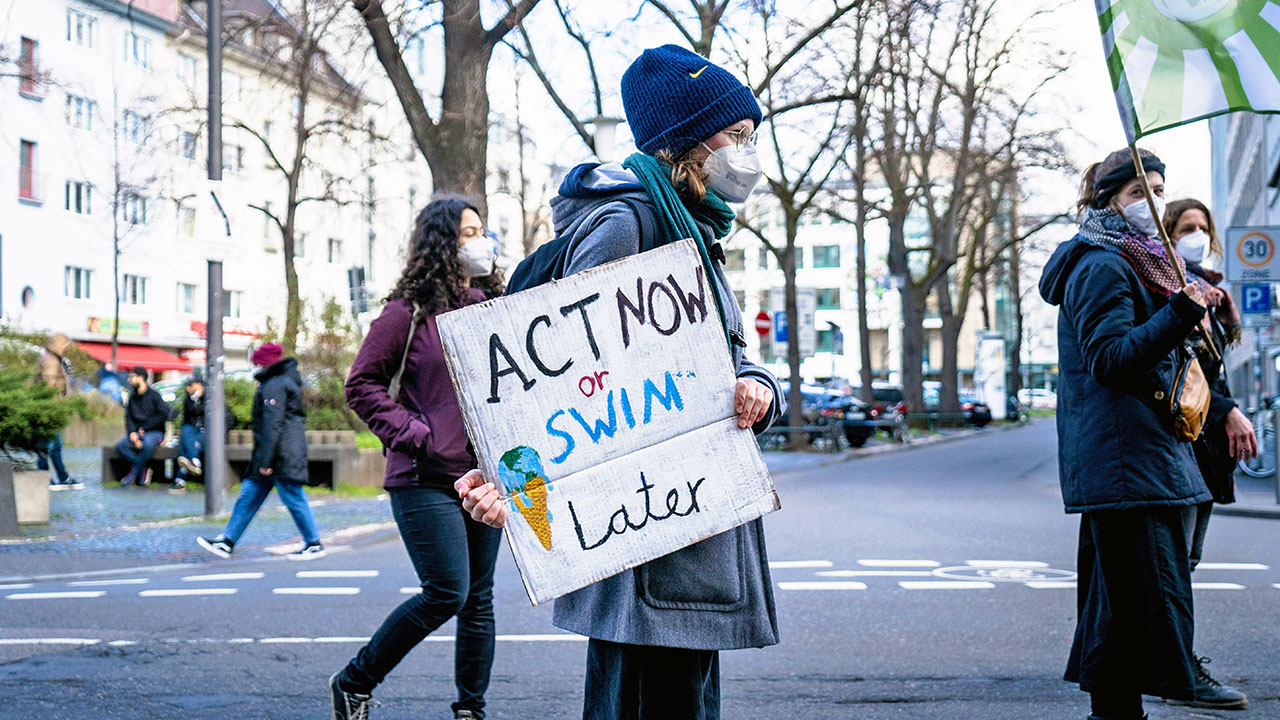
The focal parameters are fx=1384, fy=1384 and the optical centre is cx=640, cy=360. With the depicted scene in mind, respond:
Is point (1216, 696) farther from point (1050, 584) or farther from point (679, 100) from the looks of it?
point (1050, 584)

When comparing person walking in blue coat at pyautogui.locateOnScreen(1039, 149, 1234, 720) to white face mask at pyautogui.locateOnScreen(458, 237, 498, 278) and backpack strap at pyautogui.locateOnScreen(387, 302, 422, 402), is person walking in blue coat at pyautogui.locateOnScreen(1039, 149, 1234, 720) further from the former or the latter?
backpack strap at pyautogui.locateOnScreen(387, 302, 422, 402)

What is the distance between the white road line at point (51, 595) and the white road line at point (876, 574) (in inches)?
188

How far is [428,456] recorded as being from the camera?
4590 mm

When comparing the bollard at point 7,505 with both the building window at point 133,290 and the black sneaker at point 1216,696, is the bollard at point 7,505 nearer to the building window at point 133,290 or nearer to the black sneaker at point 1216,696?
the black sneaker at point 1216,696

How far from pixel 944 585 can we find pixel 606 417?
21.4 feet

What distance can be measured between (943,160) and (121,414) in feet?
79.1

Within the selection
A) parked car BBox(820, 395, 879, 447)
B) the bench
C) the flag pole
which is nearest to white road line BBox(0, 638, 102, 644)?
the flag pole

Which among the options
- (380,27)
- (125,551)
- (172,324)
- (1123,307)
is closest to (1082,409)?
(1123,307)

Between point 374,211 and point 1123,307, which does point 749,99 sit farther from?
point 374,211

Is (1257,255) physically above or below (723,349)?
above

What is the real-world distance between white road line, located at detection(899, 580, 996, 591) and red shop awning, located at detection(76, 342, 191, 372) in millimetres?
44084

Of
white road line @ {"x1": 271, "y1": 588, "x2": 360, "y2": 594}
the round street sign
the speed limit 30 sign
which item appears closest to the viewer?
white road line @ {"x1": 271, "y1": 588, "x2": 360, "y2": 594}

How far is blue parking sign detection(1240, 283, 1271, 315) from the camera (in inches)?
690

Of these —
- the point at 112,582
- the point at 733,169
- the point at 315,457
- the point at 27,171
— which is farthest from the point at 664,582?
the point at 27,171
